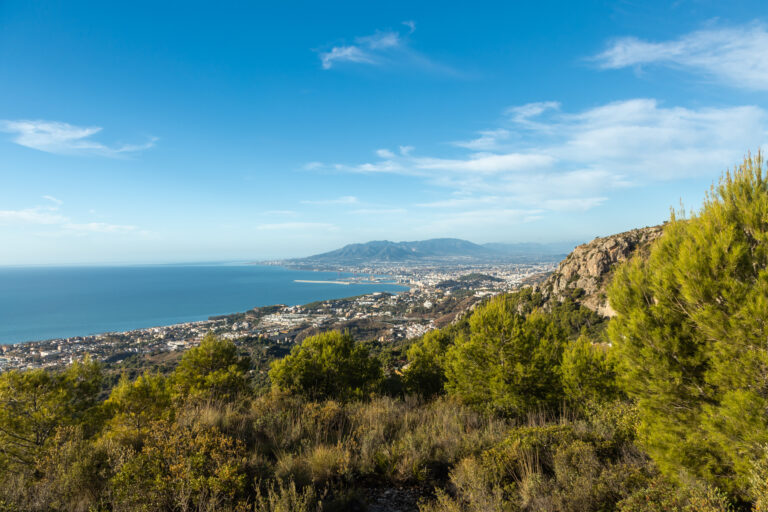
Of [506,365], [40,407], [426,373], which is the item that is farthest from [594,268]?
[40,407]

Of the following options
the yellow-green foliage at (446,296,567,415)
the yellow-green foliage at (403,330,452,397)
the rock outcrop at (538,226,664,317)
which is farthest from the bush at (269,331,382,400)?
the rock outcrop at (538,226,664,317)

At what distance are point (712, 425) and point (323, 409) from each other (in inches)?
211

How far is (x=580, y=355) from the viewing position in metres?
9.55

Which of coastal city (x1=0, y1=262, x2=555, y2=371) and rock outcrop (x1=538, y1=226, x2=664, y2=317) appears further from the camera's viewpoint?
coastal city (x1=0, y1=262, x2=555, y2=371)

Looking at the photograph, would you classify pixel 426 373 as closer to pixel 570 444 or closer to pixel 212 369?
pixel 212 369

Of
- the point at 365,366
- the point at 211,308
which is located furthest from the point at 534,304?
the point at 211,308

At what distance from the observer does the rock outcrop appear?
39.6 m

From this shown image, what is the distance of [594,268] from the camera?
4319 cm

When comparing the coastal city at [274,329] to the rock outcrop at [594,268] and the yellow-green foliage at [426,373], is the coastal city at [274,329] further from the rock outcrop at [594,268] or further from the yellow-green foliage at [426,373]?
the rock outcrop at [594,268]

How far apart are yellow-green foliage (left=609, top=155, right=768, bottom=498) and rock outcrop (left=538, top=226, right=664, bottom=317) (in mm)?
39321

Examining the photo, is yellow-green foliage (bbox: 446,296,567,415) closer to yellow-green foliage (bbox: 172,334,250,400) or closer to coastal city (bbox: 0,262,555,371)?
yellow-green foliage (bbox: 172,334,250,400)

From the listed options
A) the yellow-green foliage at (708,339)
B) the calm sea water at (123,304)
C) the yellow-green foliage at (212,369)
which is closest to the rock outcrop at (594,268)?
the yellow-green foliage at (212,369)

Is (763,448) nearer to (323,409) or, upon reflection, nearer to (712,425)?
(712,425)

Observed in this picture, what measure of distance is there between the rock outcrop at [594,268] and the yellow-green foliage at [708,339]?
39.3m
